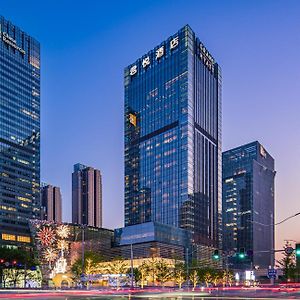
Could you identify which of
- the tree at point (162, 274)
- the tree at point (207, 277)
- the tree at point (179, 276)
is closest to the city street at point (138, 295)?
the tree at point (179, 276)

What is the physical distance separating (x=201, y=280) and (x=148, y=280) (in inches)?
594

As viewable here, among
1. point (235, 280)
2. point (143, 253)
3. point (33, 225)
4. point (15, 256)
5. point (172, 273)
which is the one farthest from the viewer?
point (235, 280)

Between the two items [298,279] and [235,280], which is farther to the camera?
[235,280]

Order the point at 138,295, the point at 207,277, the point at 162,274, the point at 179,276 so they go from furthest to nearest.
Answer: the point at 207,277 → the point at 162,274 → the point at 179,276 → the point at 138,295

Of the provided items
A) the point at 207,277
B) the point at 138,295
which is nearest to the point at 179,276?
the point at 207,277

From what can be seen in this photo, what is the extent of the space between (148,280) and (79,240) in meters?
50.5

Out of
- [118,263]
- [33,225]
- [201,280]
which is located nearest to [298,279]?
[201,280]

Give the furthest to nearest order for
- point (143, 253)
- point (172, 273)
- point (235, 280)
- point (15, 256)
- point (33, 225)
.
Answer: point (235, 280)
point (33, 225)
point (143, 253)
point (172, 273)
point (15, 256)

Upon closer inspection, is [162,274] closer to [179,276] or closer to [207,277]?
[179,276]

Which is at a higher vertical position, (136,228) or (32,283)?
(136,228)

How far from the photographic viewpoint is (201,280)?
437 feet

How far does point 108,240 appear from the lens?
178 meters

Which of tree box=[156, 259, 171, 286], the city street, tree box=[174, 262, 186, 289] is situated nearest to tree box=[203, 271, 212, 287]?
tree box=[174, 262, 186, 289]

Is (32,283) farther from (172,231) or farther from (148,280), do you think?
(172,231)
